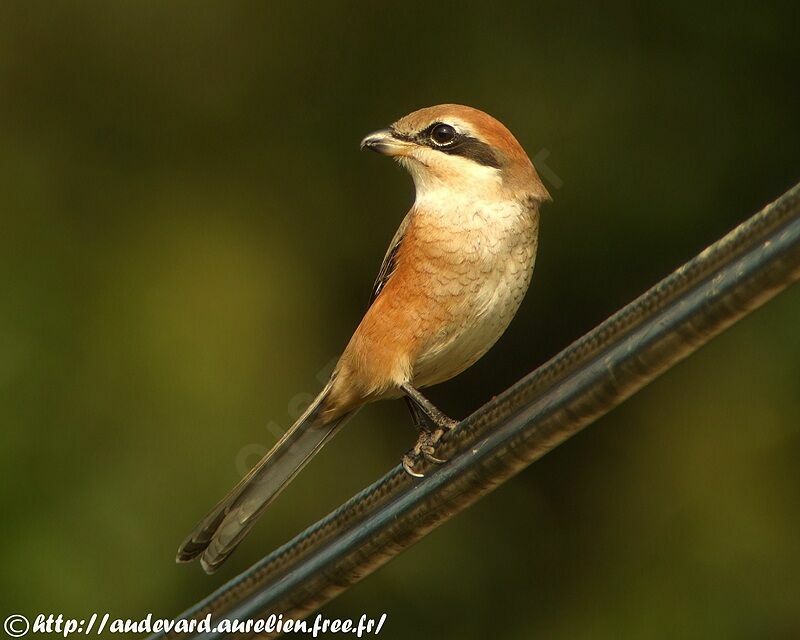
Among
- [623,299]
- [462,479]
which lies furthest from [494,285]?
[623,299]

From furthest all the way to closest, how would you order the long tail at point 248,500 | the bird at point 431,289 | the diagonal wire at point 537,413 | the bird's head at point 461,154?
the bird's head at point 461,154 → the bird at point 431,289 → the long tail at point 248,500 → the diagonal wire at point 537,413

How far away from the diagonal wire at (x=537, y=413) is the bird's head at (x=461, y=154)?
941 mm

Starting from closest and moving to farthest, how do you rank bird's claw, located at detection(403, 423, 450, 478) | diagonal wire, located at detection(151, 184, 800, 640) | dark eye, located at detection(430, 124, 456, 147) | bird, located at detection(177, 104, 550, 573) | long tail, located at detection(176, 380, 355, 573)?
1. diagonal wire, located at detection(151, 184, 800, 640)
2. bird's claw, located at detection(403, 423, 450, 478)
3. long tail, located at detection(176, 380, 355, 573)
4. bird, located at detection(177, 104, 550, 573)
5. dark eye, located at detection(430, 124, 456, 147)

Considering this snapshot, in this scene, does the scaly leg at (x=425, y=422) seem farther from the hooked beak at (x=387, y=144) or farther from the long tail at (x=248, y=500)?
the hooked beak at (x=387, y=144)

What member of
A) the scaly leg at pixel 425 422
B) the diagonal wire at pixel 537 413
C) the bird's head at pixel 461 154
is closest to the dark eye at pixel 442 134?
the bird's head at pixel 461 154

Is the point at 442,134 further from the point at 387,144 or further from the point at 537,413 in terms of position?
the point at 537,413

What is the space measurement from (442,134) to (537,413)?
1282 millimetres

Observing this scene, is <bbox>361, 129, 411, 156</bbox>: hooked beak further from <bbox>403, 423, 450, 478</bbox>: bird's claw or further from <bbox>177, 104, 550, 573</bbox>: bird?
<bbox>403, 423, 450, 478</bbox>: bird's claw

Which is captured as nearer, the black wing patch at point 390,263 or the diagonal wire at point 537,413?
the diagonal wire at point 537,413

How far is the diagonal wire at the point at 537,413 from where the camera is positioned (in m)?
1.38

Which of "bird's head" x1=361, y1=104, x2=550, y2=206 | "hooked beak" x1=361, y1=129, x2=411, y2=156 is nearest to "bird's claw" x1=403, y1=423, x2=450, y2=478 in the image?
"bird's head" x1=361, y1=104, x2=550, y2=206

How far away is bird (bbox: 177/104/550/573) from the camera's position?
2.55 metres

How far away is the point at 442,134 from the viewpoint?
2811 millimetres

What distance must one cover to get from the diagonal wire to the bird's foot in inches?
0.7
